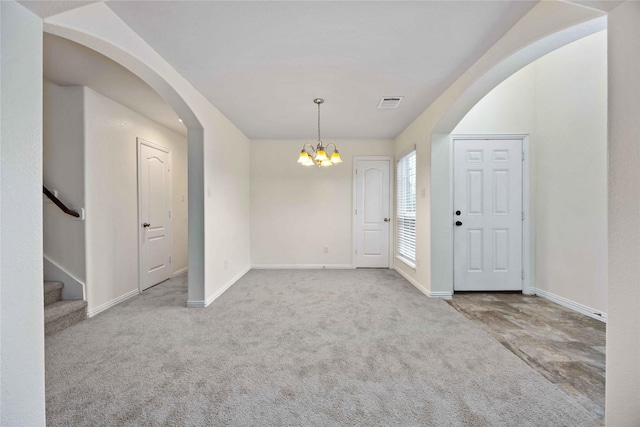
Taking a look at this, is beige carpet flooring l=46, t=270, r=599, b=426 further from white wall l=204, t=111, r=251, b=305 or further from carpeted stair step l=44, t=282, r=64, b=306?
white wall l=204, t=111, r=251, b=305

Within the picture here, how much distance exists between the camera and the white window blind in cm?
439

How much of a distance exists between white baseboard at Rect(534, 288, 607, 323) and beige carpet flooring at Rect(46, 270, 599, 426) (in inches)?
54.2

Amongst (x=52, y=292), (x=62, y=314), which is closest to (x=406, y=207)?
(x=62, y=314)

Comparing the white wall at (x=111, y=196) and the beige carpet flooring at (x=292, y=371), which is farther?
the white wall at (x=111, y=196)

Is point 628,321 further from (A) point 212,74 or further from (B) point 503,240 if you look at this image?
(A) point 212,74

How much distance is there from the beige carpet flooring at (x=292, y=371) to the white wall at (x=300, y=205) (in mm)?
2098

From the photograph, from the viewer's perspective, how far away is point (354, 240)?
526 cm

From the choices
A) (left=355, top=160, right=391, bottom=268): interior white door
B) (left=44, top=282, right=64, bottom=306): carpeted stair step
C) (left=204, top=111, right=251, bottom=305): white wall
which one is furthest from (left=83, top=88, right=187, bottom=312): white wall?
(left=355, top=160, right=391, bottom=268): interior white door

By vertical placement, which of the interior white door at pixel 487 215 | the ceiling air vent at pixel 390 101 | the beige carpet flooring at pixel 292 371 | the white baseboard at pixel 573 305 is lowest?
the beige carpet flooring at pixel 292 371

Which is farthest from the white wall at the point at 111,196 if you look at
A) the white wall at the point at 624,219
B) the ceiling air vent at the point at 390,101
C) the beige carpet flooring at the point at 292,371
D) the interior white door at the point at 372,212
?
the white wall at the point at 624,219

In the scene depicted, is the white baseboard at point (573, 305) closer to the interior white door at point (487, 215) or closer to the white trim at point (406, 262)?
the interior white door at point (487, 215)

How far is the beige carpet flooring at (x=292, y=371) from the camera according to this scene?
5.06ft

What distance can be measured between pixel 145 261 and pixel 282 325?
2508 millimetres

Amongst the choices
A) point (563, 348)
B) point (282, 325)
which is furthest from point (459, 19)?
point (282, 325)
